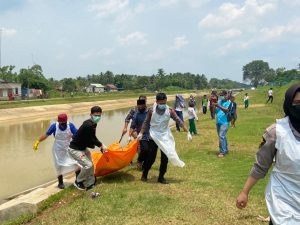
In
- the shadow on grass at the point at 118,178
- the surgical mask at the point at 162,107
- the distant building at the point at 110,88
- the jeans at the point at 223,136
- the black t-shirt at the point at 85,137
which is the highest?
the surgical mask at the point at 162,107

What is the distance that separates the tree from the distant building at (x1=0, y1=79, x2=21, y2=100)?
126 meters

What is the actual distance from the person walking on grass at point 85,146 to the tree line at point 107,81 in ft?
204

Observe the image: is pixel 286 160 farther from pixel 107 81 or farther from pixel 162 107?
pixel 107 81

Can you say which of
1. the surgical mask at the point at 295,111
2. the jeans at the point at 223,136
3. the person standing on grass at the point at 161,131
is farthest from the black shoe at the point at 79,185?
the surgical mask at the point at 295,111

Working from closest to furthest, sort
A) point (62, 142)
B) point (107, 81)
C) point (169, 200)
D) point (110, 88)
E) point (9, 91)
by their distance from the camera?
point (169, 200) < point (62, 142) < point (9, 91) < point (110, 88) < point (107, 81)

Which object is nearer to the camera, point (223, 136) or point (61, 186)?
point (61, 186)

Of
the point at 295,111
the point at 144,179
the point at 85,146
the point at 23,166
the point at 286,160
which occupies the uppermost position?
the point at 295,111

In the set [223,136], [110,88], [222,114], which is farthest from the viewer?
[110,88]

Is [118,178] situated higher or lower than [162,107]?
lower

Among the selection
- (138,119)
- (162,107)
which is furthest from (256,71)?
(162,107)

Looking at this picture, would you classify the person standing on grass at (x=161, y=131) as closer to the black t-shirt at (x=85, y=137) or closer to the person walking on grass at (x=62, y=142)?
the black t-shirt at (x=85, y=137)

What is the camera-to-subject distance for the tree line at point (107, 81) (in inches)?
2667

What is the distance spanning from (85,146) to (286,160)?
5.17 meters

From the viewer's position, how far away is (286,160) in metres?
3.24
